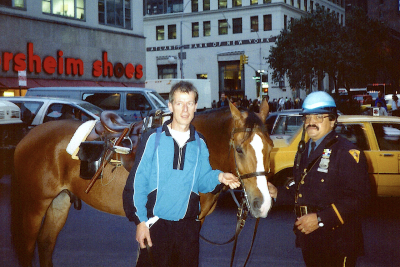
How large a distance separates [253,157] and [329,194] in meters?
0.64

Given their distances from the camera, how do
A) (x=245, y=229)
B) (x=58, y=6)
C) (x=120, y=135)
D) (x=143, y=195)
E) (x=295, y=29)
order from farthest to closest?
(x=295, y=29) < (x=58, y=6) < (x=245, y=229) < (x=120, y=135) < (x=143, y=195)

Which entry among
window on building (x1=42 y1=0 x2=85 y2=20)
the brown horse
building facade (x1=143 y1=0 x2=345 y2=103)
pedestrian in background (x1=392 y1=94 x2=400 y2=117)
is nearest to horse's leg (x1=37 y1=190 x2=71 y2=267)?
the brown horse

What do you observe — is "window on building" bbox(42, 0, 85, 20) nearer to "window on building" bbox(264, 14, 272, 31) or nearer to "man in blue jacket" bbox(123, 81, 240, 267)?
"man in blue jacket" bbox(123, 81, 240, 267)

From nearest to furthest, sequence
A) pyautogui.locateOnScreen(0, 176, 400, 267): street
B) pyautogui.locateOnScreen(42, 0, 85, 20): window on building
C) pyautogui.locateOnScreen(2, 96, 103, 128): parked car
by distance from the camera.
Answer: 1. pyautogui.locateOnScreen(0, 176, 400, 267): street
2. pyautogui.locateOnScreen(2, 96, 103, 128): parked car
3. pyautogui.locateOnScreen(42, 0, 85, 20): window on building

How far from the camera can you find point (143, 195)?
8.94ft

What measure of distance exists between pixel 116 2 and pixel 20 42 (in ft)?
29.6

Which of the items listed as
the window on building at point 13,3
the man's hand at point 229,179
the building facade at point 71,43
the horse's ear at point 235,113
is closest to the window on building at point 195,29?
the building facade at point 71,43

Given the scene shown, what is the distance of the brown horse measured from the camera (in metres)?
3.78

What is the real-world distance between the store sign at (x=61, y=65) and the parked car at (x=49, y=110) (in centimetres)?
1390

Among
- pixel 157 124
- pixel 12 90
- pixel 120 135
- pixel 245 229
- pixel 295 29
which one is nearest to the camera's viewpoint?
pixel 157 124

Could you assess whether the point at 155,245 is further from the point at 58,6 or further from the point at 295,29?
the point at 295,29

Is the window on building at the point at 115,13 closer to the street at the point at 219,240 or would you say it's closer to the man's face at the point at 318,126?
the street at the point at 219,240

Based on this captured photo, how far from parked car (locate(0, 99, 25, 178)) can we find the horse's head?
8095 millimetres

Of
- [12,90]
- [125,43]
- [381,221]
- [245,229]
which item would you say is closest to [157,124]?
[245,229]
